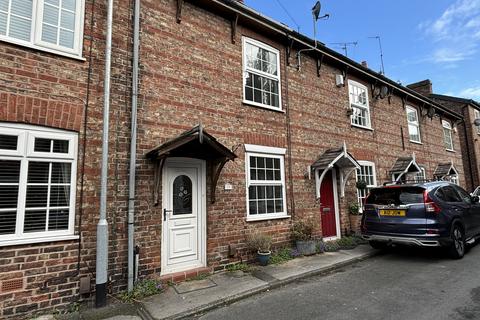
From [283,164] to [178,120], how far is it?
10.8ft

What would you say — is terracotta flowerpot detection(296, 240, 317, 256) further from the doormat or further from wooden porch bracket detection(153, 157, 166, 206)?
wooden porch bracket detection(153, 157, 166, 206)

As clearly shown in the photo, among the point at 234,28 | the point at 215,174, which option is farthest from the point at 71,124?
the point at 234,28

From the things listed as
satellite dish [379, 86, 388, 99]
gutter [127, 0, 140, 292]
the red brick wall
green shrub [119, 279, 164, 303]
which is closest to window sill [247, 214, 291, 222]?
green shrub [119, 279, 164, 303]

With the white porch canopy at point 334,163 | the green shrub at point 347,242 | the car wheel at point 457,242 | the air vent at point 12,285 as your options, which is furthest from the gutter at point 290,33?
the air vent at point 12,285

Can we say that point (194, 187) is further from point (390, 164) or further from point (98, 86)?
point (390, 164)

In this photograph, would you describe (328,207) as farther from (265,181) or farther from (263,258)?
(263,258)

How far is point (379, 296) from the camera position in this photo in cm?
478

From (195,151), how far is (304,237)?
12.6 ft

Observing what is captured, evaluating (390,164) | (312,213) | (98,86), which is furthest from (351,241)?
(98,86)

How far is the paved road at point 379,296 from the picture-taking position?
13.5ft

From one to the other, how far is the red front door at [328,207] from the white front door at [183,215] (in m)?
4.34

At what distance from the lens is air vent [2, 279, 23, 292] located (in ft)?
13.3

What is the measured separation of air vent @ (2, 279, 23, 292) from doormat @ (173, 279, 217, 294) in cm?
236

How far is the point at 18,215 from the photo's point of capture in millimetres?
4297
